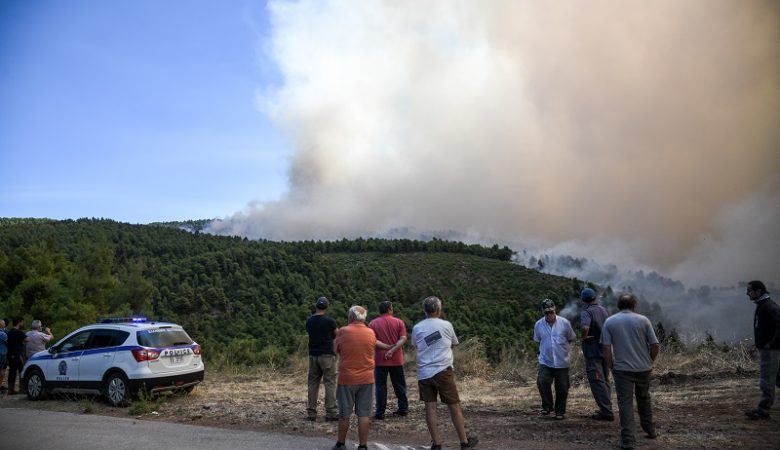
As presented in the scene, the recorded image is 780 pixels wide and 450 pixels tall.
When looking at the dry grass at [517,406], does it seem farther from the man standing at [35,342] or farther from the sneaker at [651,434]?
the man standing at [35,342]

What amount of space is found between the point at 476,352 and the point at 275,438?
839cm

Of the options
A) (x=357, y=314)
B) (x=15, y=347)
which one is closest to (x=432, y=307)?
(x=357, y=314)

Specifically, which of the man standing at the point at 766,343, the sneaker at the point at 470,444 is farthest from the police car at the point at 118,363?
the man standing at the point at 766,343

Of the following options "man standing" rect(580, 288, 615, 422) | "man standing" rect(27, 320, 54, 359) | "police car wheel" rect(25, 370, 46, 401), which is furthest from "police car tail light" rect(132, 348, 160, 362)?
"man standing" rect(580, 288, 615, 422)

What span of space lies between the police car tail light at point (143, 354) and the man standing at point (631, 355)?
840 centimetres

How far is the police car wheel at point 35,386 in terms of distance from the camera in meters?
11.8

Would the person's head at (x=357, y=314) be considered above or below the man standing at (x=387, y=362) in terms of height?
above

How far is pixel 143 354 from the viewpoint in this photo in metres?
10.4

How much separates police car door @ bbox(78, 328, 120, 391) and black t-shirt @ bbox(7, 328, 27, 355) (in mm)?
3029

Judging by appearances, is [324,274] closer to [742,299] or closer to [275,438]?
[742,299]

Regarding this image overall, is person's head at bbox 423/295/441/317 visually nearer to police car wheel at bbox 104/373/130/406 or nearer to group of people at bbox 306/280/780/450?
group of people at bbox 306/280/780/450

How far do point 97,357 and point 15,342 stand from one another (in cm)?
361

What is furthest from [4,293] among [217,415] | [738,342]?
[738,342]

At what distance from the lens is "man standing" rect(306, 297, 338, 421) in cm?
871
